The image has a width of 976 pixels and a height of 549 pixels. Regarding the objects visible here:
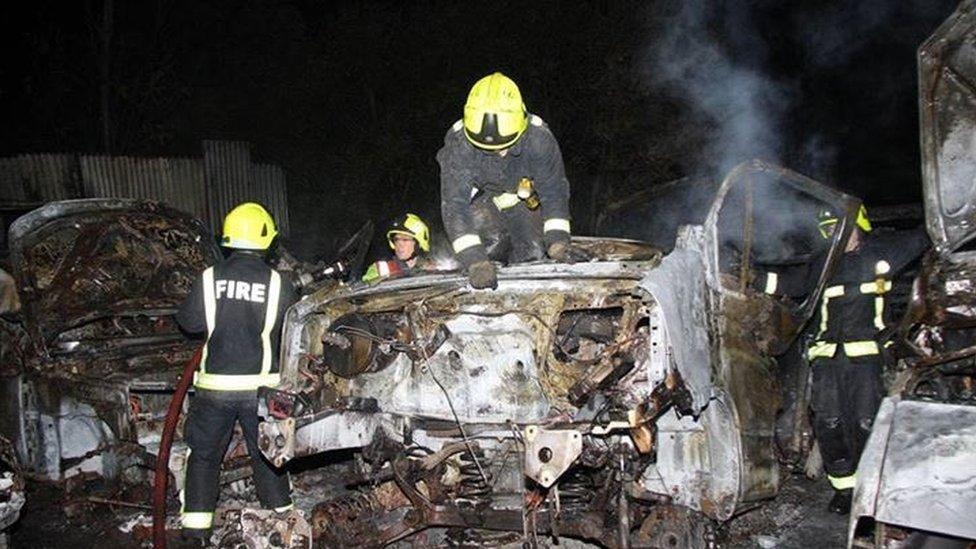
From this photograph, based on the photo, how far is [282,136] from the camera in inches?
633

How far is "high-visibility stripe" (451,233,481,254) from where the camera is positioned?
449 cm

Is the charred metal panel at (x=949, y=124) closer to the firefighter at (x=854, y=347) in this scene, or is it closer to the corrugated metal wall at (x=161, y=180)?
the firefighter at (x=854, y=347)

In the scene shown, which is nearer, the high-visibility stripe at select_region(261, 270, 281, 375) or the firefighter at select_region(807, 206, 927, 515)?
the high-visibility stripe at select_region(261, 270, 281, 375)

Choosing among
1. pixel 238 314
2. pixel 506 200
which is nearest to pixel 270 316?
pixel 238 314

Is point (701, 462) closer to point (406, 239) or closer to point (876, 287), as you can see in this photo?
point (876, 287)

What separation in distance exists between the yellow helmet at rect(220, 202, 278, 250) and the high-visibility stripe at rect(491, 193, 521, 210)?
151 cm

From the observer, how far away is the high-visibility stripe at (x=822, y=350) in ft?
16.1

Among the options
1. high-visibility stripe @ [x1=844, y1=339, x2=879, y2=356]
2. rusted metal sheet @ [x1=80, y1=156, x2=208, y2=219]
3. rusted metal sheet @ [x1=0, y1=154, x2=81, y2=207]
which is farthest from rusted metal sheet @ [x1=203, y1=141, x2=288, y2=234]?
high-visibility stripe @ [x1=844, y1=339, x2=879, y2=356]

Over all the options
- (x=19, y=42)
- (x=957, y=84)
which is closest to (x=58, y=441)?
(x=957, y=84)

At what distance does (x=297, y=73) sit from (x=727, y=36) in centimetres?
869

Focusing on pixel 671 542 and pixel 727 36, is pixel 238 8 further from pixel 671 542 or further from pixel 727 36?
pixel 671 542

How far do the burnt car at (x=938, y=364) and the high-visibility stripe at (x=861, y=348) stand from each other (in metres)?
0.19

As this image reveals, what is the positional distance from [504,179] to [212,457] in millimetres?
2535

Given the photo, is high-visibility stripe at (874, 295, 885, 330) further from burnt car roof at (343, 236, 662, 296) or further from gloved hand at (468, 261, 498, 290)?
gloved hand at (468, 261, 498, 290)
